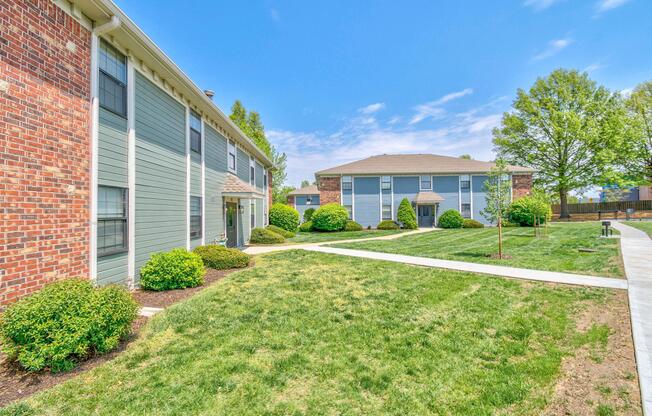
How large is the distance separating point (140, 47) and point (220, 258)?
571 centimetres

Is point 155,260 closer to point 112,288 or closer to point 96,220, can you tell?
point 96,220

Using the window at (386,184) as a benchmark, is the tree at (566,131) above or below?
above

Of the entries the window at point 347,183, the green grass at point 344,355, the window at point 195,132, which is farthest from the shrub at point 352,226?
the green grass at point 344,355

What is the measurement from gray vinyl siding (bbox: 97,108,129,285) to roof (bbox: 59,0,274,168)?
61.8 inches

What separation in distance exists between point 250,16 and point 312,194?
86.7 ft

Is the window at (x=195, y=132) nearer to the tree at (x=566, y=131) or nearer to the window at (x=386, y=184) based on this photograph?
the window at (x=386, y=184)

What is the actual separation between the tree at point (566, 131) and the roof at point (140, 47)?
31.1 meters

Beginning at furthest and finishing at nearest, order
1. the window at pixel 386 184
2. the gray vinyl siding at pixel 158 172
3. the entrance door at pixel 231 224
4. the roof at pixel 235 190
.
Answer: the window at pixel 386 184, the entrance door at pixel 231 224, the roof at pixel 235 190, the gray vinyl siding at pixel 158 172

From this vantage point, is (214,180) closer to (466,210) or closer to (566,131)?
(466,210)

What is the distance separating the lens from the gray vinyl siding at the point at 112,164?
559 cm

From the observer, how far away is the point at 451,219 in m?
24.5

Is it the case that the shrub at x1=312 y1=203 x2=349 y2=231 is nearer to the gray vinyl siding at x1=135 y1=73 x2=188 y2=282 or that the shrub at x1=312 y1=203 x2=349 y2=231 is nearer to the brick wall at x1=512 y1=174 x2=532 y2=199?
the gray vinyl siding at x1=135 y1=73 x2=188 y2=282

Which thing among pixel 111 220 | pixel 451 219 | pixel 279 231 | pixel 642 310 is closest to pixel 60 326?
pixel 111 220

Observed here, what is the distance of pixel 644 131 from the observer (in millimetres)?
27922
